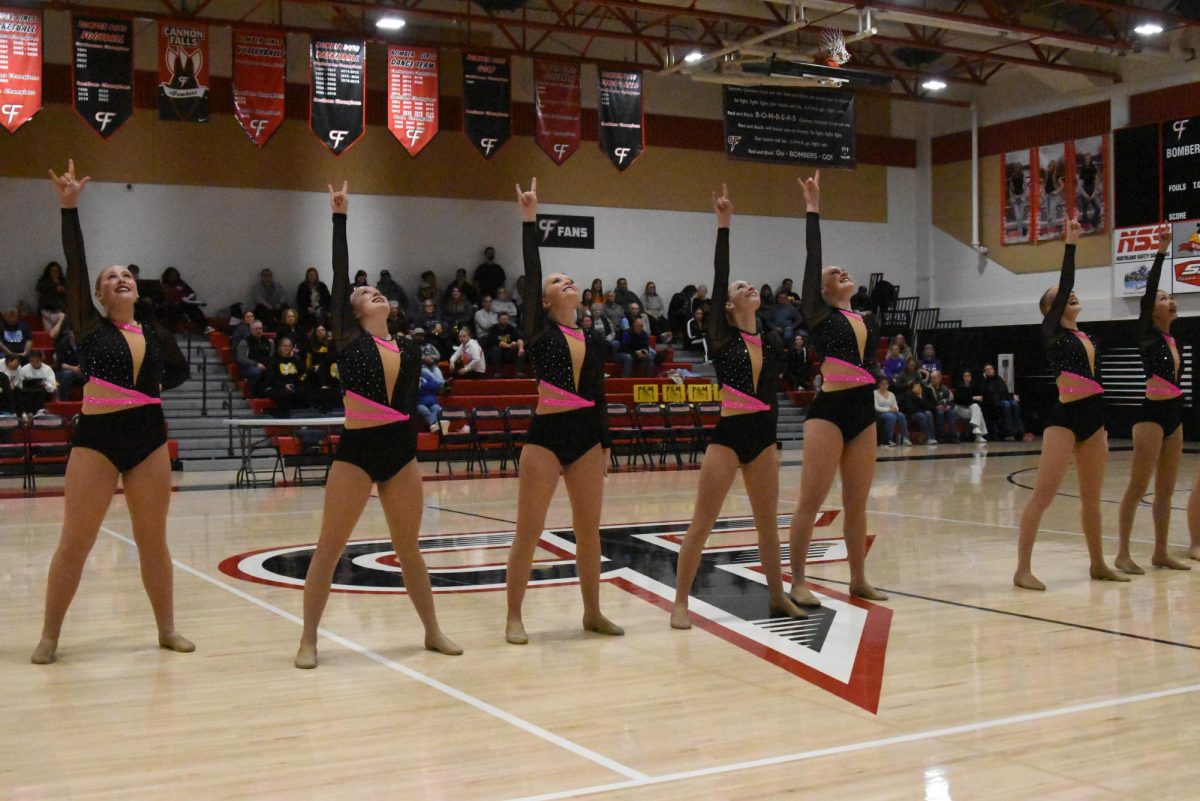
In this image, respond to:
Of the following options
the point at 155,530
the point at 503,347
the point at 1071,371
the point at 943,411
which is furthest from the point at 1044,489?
the point at 943,411

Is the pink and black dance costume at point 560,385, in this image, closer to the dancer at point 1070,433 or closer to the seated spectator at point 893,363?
the dancer at point 1070,433

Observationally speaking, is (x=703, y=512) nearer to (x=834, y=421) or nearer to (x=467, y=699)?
(x=834, y=421)

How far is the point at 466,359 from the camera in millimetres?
19484

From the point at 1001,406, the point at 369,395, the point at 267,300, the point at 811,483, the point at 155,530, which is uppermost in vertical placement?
the point at 267,300

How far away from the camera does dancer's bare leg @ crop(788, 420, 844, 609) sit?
631 centimetres

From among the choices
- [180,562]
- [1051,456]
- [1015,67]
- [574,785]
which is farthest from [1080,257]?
[574,785]

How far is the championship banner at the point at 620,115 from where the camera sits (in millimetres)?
19297

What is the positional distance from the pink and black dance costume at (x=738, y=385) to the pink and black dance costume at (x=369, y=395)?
1.54 meters

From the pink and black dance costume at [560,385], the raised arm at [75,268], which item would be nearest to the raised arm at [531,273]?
the pink and black dance costume at [560,385]

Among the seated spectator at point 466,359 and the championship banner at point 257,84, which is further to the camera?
the seated spectator at point 466,359

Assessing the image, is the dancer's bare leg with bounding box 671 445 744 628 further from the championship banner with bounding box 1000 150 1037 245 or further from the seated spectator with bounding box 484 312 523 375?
the championship banner with bounding box 1000 150 1037 245

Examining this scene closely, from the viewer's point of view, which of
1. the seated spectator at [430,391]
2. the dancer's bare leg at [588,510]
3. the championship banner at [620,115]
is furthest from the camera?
the championship banner at [620,115]

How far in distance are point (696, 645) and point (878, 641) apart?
2.75 feet

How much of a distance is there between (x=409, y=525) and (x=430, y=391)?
12.7m
